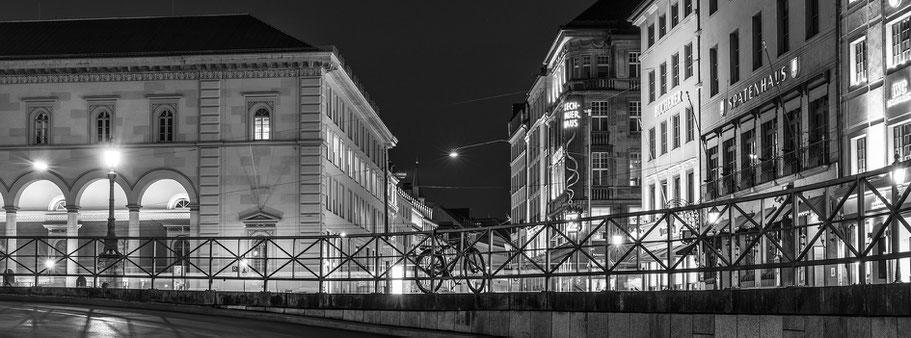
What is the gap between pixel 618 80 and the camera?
82125 millimetres

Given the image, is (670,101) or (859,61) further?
(670,101)

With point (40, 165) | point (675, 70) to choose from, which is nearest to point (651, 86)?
point (675, 70)

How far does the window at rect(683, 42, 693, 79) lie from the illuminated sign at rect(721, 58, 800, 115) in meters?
5.73

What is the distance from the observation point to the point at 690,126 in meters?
56.3

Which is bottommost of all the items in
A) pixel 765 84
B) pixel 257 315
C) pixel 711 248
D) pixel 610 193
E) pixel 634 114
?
pixel 257 315

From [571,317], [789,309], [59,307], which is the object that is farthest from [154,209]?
[789,309]

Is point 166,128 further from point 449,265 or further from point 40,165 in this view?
point 449,265

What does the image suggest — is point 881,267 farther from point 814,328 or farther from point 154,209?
point 154,209

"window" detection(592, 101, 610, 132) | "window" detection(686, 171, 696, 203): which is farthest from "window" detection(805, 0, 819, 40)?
"window" detection(592, 101, 610, 132)

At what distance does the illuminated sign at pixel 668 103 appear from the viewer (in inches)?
2287

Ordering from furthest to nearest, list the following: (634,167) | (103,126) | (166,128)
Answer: (634,167)
(103,126)
(166,128)

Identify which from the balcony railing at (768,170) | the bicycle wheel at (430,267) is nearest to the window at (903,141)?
the balcony railing at (768,170)

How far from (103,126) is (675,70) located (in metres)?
32.5

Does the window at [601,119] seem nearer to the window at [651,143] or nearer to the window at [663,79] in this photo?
the window at [651,143]
